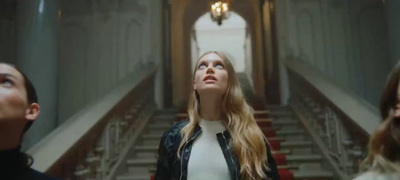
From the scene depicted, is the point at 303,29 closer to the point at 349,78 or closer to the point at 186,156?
the point at 349,78

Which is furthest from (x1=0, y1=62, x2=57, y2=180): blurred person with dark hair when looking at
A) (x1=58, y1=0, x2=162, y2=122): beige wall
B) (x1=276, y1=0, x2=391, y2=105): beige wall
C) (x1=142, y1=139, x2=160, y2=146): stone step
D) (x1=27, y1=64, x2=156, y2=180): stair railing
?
(x1=276, y1=0, x2=391, y2=105): beige wall

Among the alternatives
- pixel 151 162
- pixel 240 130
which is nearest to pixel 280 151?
pixel 151 162

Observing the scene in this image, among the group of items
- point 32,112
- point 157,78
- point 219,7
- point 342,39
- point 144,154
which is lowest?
point 144,154

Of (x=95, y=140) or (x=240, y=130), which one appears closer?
(x=240, y=130)

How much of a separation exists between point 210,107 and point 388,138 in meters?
0.76

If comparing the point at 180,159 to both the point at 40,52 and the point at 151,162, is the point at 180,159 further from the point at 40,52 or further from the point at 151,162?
the point at 40,52

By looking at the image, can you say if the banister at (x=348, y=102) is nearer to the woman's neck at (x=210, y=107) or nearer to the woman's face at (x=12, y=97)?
the woman's neck at (x=210, y=107)

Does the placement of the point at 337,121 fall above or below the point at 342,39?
below

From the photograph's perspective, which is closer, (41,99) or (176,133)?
(176,133)

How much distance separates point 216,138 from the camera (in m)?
1.65

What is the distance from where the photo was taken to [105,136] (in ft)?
11.3

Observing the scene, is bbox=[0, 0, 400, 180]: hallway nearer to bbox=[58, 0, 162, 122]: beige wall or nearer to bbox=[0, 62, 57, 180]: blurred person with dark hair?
bbox=[58, 0, 162, 122]: beige wall

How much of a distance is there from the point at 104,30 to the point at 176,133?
5.97m

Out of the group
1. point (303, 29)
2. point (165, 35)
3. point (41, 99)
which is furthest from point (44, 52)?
point (303, 29)
